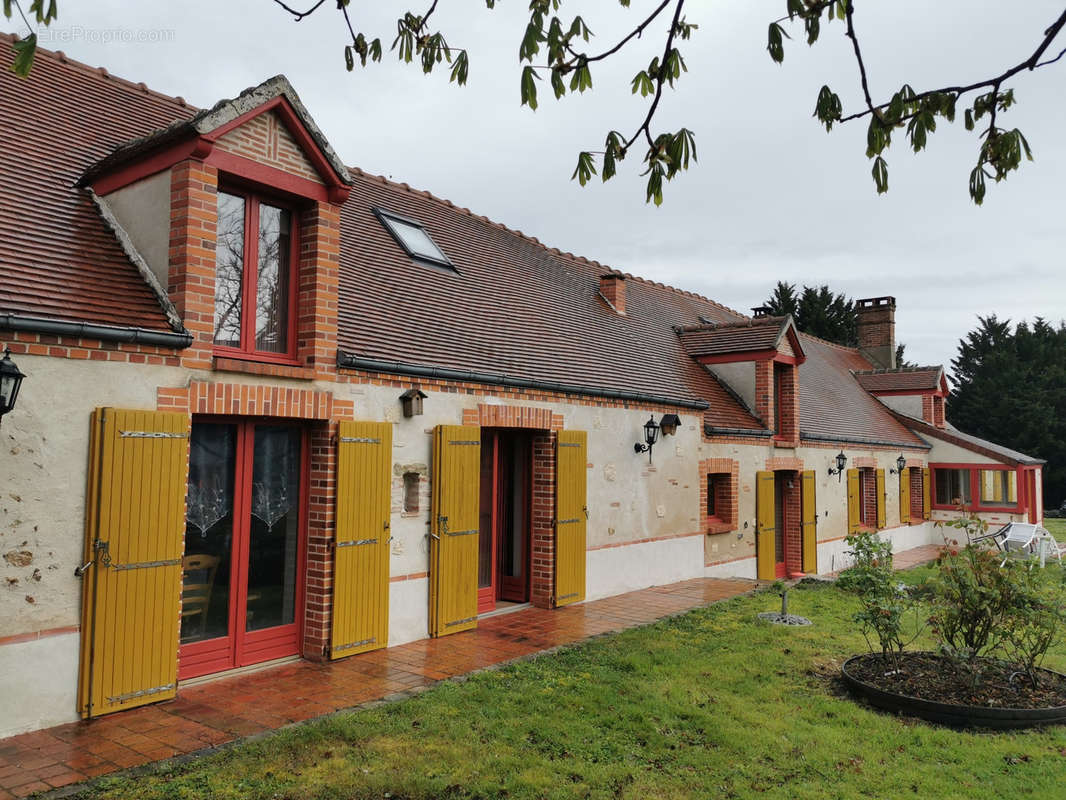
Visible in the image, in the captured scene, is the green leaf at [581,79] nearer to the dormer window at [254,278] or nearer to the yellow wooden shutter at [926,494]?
the dormer window at [254,278]

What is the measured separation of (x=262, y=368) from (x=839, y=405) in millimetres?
17398

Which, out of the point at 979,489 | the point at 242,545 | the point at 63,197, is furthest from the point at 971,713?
the point at 979,489

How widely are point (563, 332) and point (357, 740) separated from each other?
25.5ft

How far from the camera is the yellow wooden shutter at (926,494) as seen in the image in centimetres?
2281

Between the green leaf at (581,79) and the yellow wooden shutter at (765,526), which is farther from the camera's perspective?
the yellow wooden shutter at (765,526)

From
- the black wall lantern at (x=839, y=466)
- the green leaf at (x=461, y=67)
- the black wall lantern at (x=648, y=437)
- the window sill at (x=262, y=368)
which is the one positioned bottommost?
the black wall lantern at (x=839, y=466)

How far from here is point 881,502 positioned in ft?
65.8

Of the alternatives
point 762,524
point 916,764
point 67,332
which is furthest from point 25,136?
point 762,524

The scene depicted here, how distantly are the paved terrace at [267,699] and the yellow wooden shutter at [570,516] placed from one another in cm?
45

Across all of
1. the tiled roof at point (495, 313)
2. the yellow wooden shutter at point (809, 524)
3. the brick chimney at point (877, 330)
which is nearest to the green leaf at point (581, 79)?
the tiled roof at point (495, 313)

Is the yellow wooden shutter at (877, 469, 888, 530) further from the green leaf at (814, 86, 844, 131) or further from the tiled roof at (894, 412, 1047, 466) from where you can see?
the green leaf at (814, 86, 844, 131)

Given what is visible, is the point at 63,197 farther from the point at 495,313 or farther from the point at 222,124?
the point at 495,313

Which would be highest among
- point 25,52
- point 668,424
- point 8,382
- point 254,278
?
point 254,278

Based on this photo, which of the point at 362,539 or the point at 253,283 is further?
the point at 362,539
